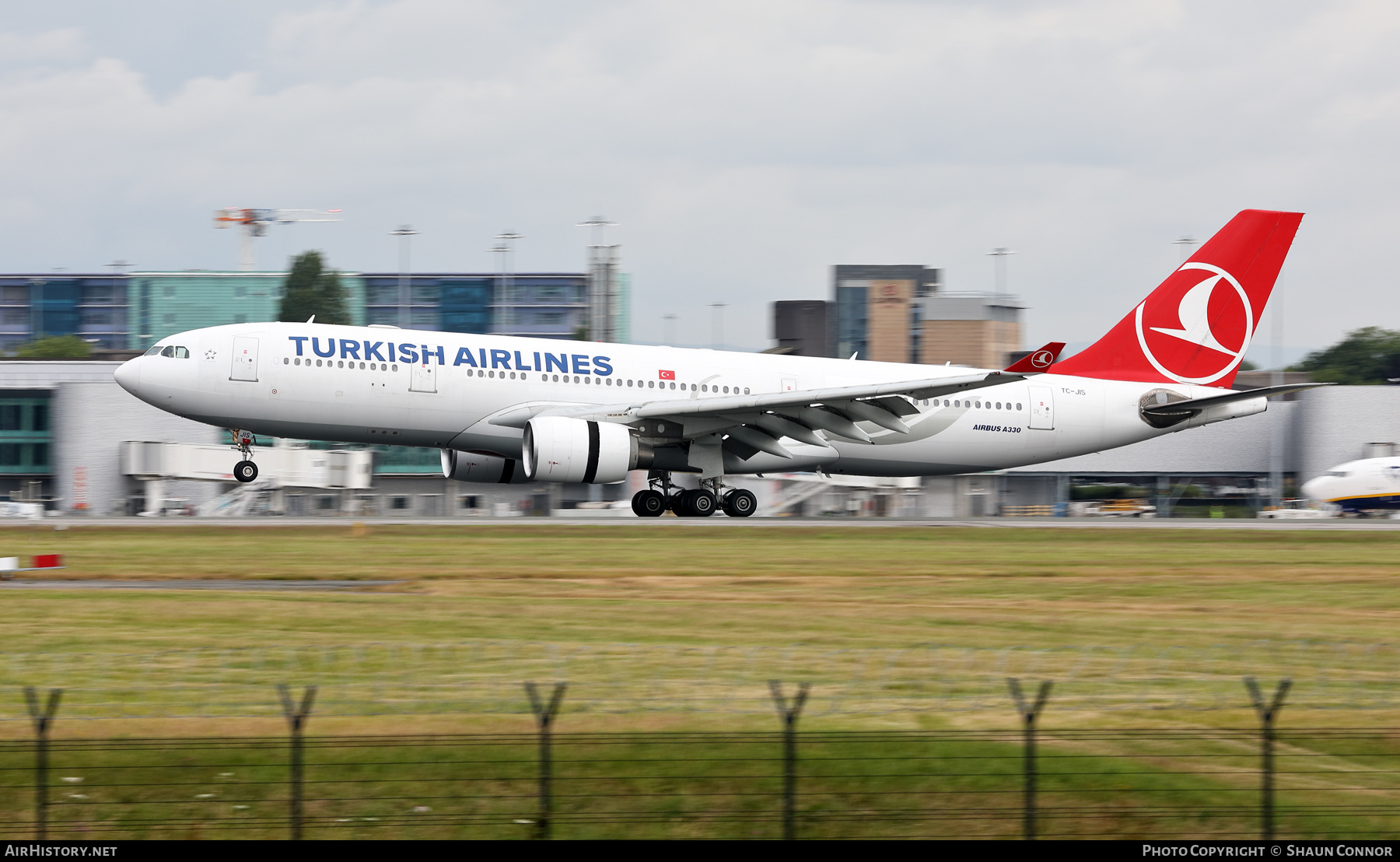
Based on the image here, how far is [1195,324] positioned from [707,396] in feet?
54.3

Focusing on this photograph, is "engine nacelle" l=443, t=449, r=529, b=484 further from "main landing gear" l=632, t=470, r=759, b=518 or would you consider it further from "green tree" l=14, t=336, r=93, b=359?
"green tree" l=14, t=336, r=93, b=359

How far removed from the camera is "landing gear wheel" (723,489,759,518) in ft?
136

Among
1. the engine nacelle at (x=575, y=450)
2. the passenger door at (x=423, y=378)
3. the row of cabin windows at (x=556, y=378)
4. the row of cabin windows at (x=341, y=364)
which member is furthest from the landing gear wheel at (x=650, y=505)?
the row of cabin windows at (x=341, y=364)

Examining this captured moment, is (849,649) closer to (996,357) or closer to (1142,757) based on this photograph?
(1142,757)

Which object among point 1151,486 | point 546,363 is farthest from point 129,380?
point 1151,486

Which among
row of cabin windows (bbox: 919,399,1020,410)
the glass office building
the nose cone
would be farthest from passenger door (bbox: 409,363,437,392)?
the glass office building

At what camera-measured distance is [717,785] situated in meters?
11.4

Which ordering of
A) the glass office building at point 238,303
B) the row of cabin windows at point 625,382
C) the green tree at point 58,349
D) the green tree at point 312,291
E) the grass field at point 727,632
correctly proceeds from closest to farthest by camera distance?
1. the grass field at point 727,632
2. the row of cabin windows at point 625,382
3. the green tree at point 58,349
4. the green tree at point 312,291
5. the glass office building at point 238,303

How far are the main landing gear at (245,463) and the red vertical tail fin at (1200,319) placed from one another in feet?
83.5

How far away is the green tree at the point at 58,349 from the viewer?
129m

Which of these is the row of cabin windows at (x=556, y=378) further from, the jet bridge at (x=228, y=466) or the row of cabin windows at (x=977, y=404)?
the jet bridge at (x=228, y=466)

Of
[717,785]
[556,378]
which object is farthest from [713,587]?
[556,378]

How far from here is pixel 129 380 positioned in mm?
37219

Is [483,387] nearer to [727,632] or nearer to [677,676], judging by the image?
[727,632]
